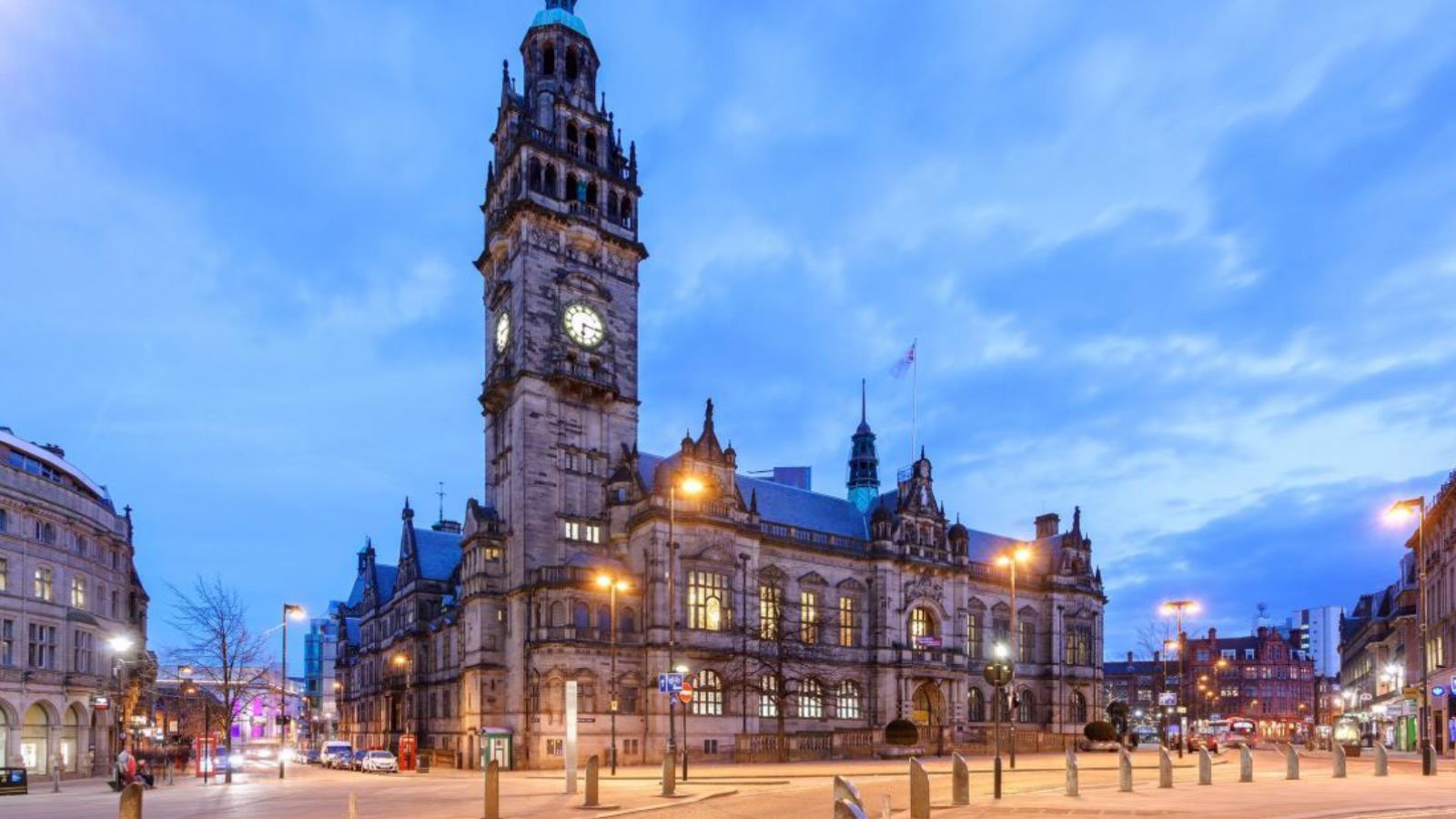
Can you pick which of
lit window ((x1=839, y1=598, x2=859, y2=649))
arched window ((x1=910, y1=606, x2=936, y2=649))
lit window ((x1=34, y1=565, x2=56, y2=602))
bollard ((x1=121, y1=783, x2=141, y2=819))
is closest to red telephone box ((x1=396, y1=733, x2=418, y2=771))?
lit window ((x1=34, y1=565, x2=56, y2=602))

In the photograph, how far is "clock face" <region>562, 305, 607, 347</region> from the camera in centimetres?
6881

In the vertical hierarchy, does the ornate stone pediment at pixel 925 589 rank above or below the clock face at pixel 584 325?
below

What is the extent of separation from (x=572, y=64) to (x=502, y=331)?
1933 cm

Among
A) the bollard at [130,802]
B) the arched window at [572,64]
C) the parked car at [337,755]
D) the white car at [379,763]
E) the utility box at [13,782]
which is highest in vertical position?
the arched window at [572,64]

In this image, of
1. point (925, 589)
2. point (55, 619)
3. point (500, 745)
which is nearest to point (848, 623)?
point (925, 589)

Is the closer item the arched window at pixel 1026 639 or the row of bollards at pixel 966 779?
the row of bollards at pixel 966 779

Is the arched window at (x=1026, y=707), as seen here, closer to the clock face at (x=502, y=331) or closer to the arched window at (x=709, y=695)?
the arched window at (x=709, y=695)

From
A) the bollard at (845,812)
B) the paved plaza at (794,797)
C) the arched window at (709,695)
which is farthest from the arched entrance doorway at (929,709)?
the bollard at (845,812)

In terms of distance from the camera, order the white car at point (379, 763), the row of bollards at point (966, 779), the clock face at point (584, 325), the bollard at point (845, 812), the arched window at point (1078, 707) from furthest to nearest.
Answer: the arched window at point (1078, 707)
the clock face at point (584, 325)
the white car at point (379, 763)
the row of bollards at point (966, 779)
the bollard at point (845, 812)

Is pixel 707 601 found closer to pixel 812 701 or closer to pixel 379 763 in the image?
pixel 812 701

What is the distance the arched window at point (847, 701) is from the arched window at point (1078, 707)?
81.3ft

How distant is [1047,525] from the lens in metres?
98.3

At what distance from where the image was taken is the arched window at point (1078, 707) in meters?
89.1

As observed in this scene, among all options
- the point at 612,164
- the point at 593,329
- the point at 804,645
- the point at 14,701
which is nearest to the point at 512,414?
the point at 593,329
